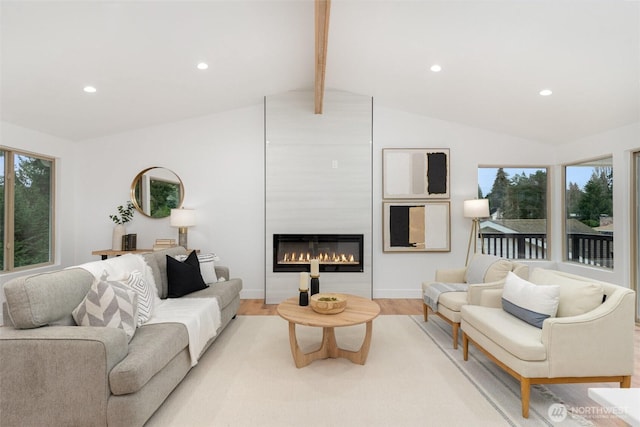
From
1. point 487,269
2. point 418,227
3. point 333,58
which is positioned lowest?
point 487,269

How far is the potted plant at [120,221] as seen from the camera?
15.4 ft

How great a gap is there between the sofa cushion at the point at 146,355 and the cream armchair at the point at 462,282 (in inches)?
Result: 91.7

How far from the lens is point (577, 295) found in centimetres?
229

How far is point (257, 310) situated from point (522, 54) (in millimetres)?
4028

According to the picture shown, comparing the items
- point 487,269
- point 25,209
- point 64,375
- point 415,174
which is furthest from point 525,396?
point 25,209

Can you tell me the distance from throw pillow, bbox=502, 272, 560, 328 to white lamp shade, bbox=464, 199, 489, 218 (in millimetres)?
2017

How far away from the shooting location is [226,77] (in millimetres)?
3951

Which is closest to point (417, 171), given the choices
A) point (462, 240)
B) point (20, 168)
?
point (462, 240)

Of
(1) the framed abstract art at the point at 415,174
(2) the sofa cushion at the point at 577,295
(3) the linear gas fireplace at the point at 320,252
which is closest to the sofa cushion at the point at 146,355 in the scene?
(3) the linear gas fireplace at the point at 320,252

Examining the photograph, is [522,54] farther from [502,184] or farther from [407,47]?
[502,184]

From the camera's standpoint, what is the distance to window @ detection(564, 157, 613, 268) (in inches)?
163

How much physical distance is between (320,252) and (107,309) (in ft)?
10.2

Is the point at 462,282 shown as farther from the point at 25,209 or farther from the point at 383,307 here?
the point at 25,209

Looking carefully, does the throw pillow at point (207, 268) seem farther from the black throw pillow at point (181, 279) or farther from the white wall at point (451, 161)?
the white wall at point (451, 161)
